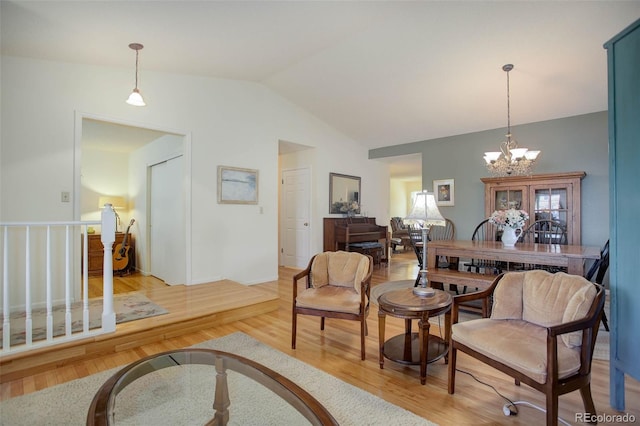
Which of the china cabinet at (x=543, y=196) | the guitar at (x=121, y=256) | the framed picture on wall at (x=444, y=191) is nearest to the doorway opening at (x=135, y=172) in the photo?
the guitar at (x=121, y=256)

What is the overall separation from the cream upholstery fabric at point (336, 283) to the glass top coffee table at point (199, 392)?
2.88ft

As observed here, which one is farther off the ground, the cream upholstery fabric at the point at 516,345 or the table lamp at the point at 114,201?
the table lamp at the point at 114,201

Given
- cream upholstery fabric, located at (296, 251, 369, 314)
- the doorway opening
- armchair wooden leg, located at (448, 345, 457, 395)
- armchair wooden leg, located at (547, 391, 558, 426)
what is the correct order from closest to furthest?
armchair wooden leg, located at (547, 391, 558, 426) < armchair wooden leg, located at (448, 345, 457, 395) < cream upholstery fabric, located at (296, 251, 369, 314) < the doorway opening

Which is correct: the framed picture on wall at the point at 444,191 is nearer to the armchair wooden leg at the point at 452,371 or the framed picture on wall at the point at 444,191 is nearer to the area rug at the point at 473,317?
the area rug at the point at 473,317

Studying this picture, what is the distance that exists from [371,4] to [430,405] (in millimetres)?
3425

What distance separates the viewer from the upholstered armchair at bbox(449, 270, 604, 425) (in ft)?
4.99

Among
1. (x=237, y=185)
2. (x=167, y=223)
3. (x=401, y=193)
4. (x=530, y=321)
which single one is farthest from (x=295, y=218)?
(x=401, y=193)

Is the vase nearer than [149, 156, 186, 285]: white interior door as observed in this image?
Yes

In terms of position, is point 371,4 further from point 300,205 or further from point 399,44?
point 300,205

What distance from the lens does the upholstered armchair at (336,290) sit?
2.52 m

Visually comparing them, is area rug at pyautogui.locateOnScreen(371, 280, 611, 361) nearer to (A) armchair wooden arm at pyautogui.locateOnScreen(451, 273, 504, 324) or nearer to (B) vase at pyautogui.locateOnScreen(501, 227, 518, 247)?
(A) armchair wooden arm at pyautogui.locateOnScreen(451, 273, 504, 324)

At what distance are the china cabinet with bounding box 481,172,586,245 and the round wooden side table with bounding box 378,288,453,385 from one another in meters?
3.53

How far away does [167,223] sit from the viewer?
4766 millimetres

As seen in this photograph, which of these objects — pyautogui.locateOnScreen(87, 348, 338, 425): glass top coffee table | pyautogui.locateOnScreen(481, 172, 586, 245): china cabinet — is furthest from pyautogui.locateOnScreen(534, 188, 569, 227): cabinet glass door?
pyautogui.locateOnScreen(87, 348, 338, 425): glass top coffee table
